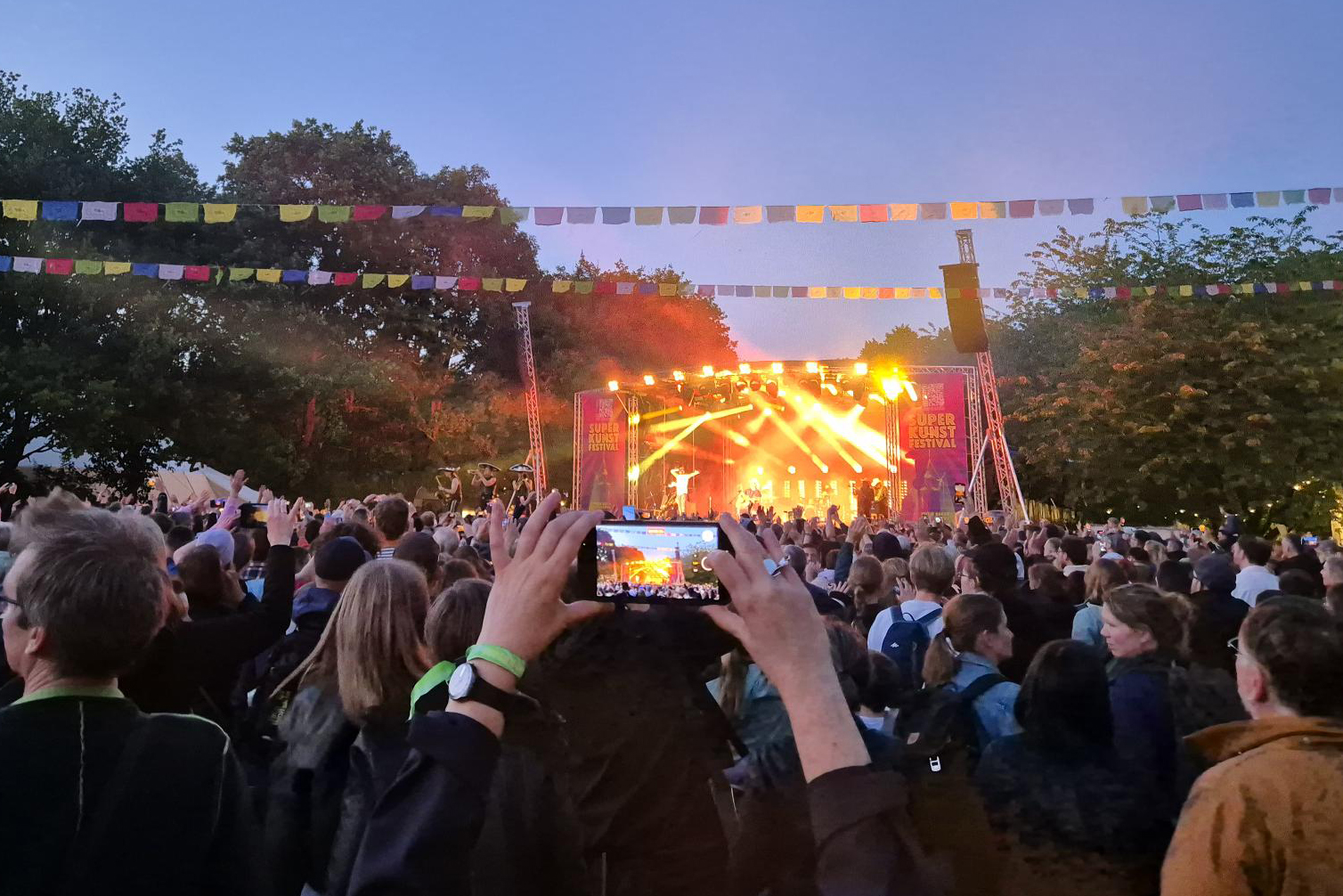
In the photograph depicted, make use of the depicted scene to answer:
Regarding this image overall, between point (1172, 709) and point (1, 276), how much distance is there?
20.8 metres

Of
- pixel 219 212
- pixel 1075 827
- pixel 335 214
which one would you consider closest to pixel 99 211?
pixel 219 212

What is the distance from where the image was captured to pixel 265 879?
1522mm

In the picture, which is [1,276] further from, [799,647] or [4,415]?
[799,647]

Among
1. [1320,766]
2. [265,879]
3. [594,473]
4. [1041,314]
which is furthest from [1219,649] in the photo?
[1041,314]

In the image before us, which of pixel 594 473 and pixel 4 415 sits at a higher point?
pixel 4 415

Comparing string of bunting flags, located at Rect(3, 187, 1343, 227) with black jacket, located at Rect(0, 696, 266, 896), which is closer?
black jacket, located at Rect(0, 696, 266, 896)

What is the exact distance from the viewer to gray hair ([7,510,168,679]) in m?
1.43

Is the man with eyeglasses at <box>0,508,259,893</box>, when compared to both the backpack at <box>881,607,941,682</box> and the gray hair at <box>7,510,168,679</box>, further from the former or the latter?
the backpack at <box>881,607,941,682</box>

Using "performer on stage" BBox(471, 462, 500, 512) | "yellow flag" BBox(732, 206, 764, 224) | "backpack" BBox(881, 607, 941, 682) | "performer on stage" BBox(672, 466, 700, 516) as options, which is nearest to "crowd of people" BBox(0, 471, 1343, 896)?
"backpack" BBox(881, 607, 941, 682)

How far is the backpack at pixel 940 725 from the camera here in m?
2.23

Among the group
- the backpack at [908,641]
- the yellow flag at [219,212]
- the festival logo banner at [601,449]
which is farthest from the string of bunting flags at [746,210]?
the festival logo banner at [601,449]

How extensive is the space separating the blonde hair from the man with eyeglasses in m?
0.62

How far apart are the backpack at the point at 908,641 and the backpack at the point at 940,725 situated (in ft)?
2.44

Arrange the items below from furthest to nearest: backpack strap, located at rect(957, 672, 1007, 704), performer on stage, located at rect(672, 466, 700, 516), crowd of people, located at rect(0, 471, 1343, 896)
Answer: performer on stage, located at rect(672, 466, 700, 516), backpack strap, located at rect(957, 672, 1007, 704), crowd of people, located at rect(0, 471, 1343, 896)
